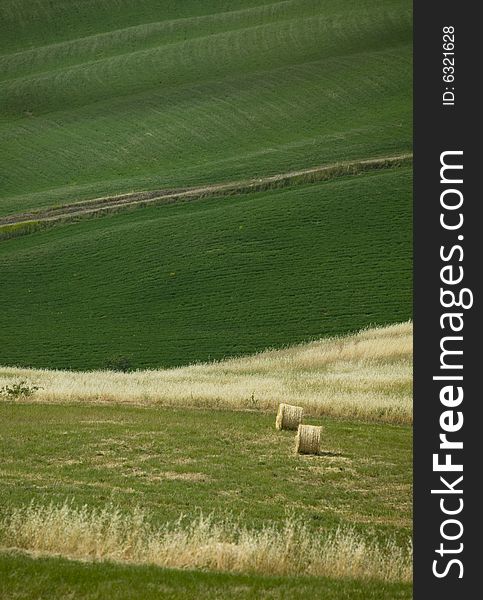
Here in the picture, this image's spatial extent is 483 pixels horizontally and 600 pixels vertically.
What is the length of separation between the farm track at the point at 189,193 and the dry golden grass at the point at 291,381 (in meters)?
29.3

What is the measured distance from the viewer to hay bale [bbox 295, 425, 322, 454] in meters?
21.8

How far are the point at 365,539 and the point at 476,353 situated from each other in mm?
5616

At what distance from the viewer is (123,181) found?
83.6m

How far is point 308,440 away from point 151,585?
10.3 metres

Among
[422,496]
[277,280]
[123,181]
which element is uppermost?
[123,181]

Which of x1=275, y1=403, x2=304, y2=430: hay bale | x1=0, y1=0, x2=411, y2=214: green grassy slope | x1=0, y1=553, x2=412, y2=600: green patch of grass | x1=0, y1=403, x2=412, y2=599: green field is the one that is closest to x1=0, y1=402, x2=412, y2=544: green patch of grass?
x1=0, y1=403, x2=412, y2=599: green field

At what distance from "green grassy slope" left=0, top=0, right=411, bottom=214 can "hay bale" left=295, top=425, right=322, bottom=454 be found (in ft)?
193

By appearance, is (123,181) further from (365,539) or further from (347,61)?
(365,539)

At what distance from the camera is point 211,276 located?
6003cm

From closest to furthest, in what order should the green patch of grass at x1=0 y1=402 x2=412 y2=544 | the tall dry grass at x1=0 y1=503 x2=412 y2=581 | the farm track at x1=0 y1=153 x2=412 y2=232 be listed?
the tall dry grass at x1=0 y1=503 x2=412 y2=581 < the green patch of grass at x1=0 y1=402 x2=412 y2=544 < the farm track at x1=0 y1=153 x2=412 y2=232

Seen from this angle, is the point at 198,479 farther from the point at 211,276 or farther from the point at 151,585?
the point at 211,276

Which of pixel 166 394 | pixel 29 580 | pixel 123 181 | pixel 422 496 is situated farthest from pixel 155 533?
pixel 123 181

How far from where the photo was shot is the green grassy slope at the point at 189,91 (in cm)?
8725

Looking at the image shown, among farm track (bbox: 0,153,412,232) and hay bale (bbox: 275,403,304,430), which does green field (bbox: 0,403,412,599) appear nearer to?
hay bale (bbox: 275,403,304,430)
